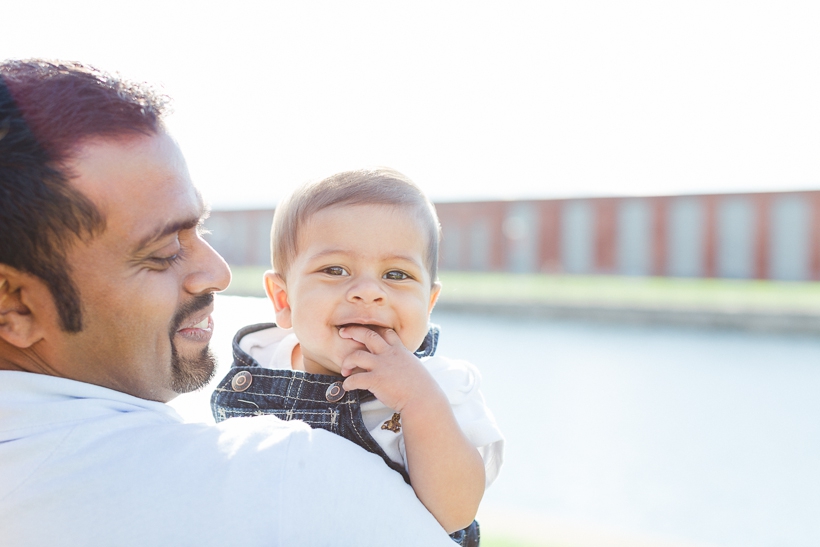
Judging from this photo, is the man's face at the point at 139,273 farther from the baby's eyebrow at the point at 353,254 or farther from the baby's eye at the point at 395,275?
the baby's eye at the point at 395,275

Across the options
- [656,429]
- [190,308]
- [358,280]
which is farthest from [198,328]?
[656,429]

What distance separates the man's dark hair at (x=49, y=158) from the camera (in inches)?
46.1

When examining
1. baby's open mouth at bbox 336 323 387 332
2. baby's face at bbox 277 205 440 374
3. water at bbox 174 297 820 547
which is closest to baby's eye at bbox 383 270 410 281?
baby's face at bbox 277 205 440 374

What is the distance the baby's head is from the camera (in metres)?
1.53

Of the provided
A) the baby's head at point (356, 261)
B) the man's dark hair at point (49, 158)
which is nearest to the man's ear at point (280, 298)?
the baby's head at point (356, 261)

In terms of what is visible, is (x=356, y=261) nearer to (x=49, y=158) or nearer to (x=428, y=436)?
(x=428, y=436)

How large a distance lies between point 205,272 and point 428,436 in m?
0.52

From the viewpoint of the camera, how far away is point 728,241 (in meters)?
22.8

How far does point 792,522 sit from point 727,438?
2.69 m

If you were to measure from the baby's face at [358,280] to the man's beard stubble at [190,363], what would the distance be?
188 millimetres

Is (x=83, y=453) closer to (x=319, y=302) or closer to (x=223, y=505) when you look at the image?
(x=223, y=505)

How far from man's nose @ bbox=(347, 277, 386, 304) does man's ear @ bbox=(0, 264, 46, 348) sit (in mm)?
541

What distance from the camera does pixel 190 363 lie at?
1.47 meters

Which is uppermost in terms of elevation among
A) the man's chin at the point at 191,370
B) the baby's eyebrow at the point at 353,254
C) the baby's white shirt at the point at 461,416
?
the baby's eyebrow at the point at 353,254
